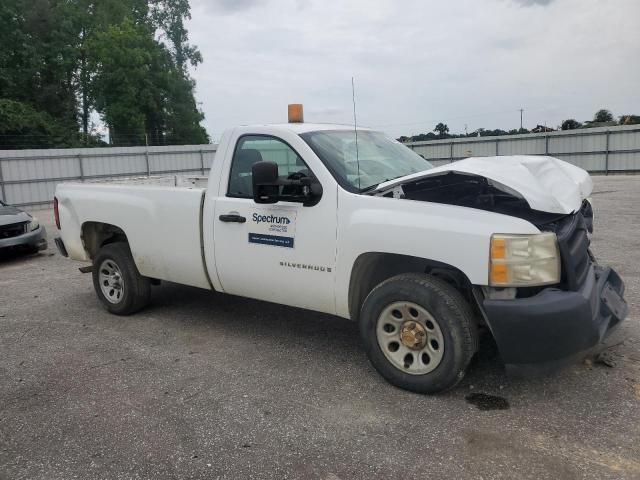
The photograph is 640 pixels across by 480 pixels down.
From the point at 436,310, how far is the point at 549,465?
3.48ft

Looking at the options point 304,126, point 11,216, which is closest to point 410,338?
point 304,126

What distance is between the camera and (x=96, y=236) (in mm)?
6004

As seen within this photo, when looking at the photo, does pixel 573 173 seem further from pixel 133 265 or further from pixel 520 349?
pixel 133 265

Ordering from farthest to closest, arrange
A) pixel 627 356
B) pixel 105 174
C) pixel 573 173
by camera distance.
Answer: pixel 105 174 → pixel 573 173 → pixel 627 356

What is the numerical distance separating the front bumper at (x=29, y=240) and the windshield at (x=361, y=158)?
678cm

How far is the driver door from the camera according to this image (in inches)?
156

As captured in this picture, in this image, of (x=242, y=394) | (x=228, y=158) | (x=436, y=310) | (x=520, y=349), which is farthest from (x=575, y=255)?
(x=228, y=158)

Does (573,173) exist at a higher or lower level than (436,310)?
higher

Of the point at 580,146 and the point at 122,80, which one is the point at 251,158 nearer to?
the point at 580,146

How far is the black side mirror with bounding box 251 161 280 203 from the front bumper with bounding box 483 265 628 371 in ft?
5.47

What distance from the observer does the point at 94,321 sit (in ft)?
18.1

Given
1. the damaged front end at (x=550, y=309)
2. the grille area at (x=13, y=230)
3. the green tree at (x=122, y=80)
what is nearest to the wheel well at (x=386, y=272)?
the damaged front end at (x=550, y=309)

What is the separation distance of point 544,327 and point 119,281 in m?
4.25

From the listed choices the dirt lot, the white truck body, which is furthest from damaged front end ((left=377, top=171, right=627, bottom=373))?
the dirt lot
